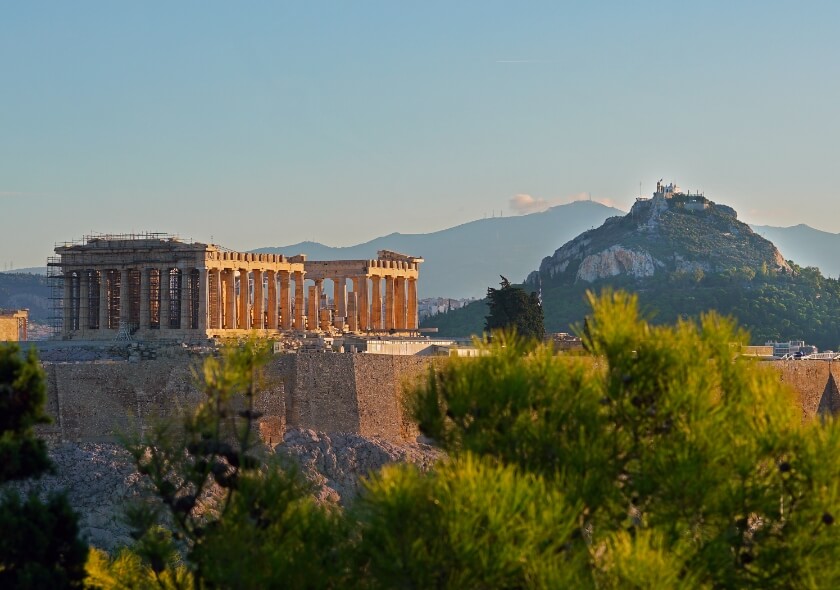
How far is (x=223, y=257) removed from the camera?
58344 mm

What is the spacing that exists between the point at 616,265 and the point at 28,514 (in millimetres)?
100780

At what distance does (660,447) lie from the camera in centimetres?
1948

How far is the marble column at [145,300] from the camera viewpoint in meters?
57.0

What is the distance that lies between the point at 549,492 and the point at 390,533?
1.83 meters

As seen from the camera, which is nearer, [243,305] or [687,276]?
[243,305]

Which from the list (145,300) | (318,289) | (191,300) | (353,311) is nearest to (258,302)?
(191,300)

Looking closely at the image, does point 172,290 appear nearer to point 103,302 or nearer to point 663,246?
point 103,302

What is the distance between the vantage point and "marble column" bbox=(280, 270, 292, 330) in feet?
204

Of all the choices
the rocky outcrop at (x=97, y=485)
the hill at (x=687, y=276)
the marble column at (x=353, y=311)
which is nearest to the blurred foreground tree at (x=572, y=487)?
the rocky outcrop at (x=97, y=485)

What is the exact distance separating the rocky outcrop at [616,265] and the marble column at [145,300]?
2509 inches

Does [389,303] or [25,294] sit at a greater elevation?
[25,294]

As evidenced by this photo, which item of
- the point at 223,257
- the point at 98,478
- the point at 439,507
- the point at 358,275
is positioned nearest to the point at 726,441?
the point at 439,507

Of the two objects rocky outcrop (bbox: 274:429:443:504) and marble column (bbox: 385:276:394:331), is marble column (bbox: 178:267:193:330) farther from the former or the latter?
rocky outcrop (bbox: 274:429:443:504)

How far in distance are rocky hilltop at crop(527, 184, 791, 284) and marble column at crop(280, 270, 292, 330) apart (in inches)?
2217
